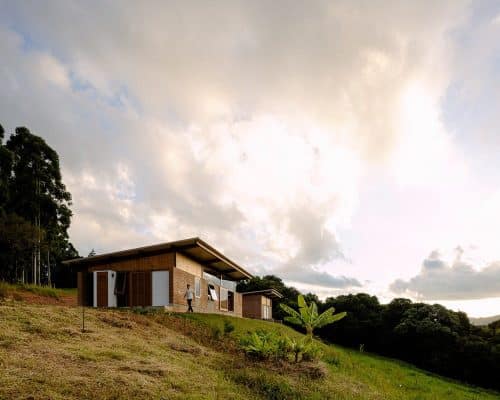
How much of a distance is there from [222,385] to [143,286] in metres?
17.1

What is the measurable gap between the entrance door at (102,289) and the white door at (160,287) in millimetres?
2694

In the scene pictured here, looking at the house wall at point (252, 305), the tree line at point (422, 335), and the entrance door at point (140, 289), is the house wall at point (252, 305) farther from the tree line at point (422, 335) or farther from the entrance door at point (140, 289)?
the entrance door at point (140, 289)

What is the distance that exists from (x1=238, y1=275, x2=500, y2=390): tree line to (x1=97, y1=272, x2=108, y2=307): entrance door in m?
15.6

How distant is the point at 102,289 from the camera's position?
2672 centimetres

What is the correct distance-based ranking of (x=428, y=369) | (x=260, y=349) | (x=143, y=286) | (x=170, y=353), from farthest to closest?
(x=428, y=369), (x=143, y=286), (x=260, y=349), (x=170, y=353)

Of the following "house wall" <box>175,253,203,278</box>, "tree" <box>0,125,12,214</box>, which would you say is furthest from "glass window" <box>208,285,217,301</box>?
"tree" <box>0,125,12,214</box>

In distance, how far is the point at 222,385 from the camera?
10.6m

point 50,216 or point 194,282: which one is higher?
point 50,216

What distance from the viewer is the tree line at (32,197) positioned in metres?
40.3

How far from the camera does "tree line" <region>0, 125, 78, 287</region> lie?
4034 centimetres

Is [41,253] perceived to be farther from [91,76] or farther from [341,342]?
[91,76]

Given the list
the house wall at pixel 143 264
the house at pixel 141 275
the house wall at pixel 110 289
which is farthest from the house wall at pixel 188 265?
the house wall at pixel 110 289

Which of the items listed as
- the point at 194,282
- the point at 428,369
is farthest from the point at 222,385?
the point at 428,369

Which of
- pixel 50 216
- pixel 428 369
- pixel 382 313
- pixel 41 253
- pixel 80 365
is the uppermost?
pixel 50 216
